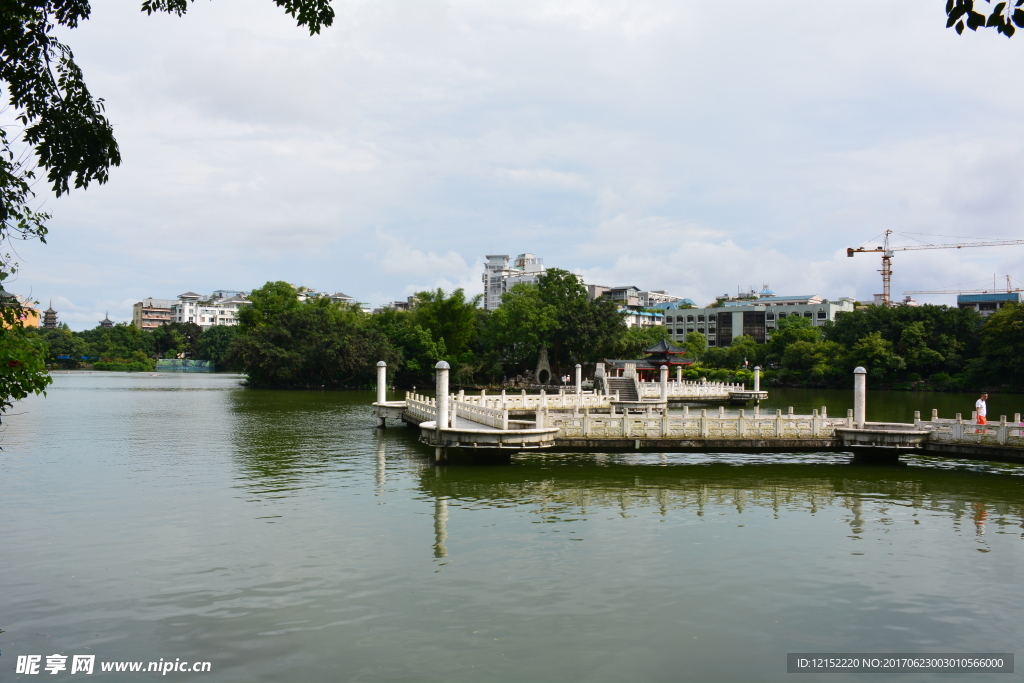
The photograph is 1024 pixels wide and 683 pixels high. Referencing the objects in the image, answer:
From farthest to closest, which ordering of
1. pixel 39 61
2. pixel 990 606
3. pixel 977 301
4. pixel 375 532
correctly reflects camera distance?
1. pixel 977 301
2. pixel 375 532
3. pixel 990 606
4. pixel 39 61

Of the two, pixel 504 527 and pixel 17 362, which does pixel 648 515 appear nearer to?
pixel 504 527

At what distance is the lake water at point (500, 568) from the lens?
8.40 meters

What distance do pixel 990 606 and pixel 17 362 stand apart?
12.3 metres

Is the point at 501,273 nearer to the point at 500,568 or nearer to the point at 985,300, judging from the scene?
the point at 985,300

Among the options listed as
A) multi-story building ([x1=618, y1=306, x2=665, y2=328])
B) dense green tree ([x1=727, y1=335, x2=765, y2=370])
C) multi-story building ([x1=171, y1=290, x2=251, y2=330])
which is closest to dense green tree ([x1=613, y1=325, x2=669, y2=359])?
dense green tree ([x1=727, y1=335, x2=765, y2=370])

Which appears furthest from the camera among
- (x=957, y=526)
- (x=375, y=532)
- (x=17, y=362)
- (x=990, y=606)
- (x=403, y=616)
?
(x=957, y=526)

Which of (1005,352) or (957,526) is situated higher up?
(1005,352)

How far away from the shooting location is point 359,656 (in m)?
8.21

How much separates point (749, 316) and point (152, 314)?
132 m

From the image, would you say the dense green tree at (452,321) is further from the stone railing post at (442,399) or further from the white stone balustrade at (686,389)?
the stone railing post at (442,399)

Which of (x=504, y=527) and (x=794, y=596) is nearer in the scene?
(x=794, y=596)

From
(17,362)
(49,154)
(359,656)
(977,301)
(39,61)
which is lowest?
(359,656)

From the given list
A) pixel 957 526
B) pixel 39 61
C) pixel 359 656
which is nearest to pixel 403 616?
pixel 359 656

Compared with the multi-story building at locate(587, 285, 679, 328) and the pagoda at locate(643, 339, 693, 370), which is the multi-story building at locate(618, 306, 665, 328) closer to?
the multi-story building at locate(587, 285, 679, 328)
